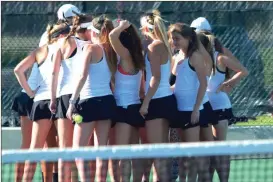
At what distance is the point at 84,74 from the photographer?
622cm

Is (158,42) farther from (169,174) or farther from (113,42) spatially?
(169,174)

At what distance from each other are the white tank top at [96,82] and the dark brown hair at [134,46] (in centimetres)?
23

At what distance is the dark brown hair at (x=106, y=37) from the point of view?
644 centimetres

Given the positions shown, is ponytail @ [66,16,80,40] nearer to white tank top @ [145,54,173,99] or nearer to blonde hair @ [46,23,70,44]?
blonde hair @ [46,23,70,44]

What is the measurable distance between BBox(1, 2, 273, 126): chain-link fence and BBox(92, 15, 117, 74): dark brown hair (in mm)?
3502

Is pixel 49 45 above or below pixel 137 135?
above

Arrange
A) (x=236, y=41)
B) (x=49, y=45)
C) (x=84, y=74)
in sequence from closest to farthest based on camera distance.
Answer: (x=84, y=74) < (x=49, y=45) < (x=236, y=41)

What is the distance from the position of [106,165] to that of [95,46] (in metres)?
0.86

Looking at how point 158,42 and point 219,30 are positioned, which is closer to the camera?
point 158,42

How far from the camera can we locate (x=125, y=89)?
6473 mm

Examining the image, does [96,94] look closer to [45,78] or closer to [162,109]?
[162,109]

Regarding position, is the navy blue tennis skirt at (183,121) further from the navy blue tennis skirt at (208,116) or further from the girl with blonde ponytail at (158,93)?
the navy blue tennis skirt at (208,116)

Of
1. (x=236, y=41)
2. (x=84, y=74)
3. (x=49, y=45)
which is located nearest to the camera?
(x=84, y=74)

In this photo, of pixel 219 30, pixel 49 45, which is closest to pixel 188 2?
pixel 219 30
